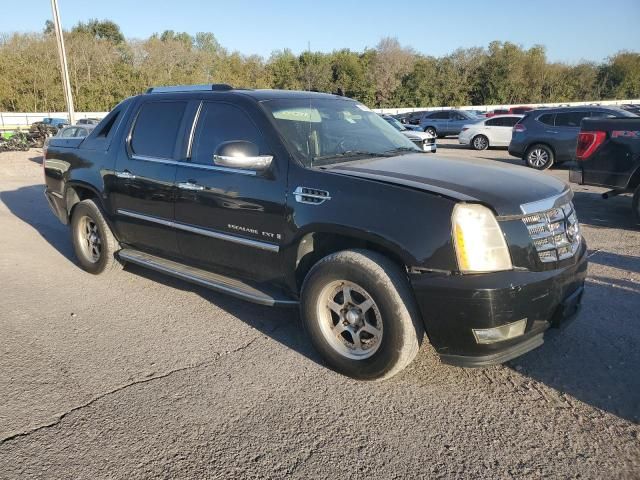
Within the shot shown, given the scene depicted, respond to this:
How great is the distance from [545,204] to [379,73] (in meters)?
62.0

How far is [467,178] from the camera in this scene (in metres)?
3.23

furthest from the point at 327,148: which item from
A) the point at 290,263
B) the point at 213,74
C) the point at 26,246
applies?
the point at 213,74

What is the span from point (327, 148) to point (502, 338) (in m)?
1.84

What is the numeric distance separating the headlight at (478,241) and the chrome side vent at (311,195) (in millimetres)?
858

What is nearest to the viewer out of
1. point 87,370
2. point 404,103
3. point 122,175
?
point 87,370

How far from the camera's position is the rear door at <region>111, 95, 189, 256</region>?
4.34m

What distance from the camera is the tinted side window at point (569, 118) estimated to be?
Answer: 47.0 feet

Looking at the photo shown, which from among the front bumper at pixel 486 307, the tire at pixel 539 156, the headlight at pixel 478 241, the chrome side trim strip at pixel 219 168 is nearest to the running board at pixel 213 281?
the chrome side trim strip at pixel 219 168

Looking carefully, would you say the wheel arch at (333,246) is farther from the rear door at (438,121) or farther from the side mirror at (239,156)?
the rear door at (438,121)

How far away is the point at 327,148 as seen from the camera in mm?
3797

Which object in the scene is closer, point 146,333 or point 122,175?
point 146,333

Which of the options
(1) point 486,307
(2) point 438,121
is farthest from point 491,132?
(1) point 486,307

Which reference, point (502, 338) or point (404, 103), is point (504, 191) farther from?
point (404, 103)

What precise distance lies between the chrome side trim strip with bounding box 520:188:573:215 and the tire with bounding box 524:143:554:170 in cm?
1204
